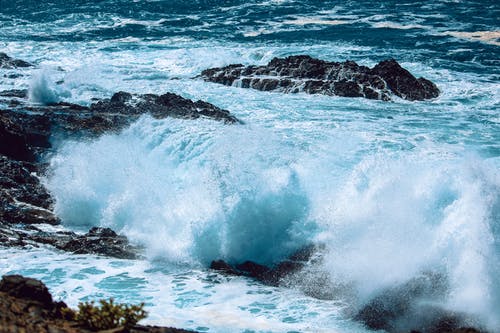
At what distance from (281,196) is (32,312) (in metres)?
5.75

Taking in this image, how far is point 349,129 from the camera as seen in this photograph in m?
15.7

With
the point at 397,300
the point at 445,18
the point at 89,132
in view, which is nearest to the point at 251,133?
the point at 89,132

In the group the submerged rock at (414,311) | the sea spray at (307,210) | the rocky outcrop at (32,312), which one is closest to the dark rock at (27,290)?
the rocky outcrop at (32,312)

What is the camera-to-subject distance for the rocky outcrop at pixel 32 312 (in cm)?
435

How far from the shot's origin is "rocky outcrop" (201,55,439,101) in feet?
62.5

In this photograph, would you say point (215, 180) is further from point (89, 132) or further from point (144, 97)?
point (144, 97)

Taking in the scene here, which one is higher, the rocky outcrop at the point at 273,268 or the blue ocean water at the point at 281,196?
the blue ocean water at the point at 281,196

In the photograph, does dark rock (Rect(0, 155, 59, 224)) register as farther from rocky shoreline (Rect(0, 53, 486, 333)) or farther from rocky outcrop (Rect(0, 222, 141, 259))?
rocky outcrop (Rect(0, 222, 141, 259))

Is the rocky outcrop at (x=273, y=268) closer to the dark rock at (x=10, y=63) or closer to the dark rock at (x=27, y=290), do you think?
the dark rock at (x=27, y=290)

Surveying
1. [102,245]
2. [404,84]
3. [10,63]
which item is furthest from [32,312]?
[10,63]

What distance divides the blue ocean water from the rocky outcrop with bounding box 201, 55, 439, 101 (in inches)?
21.3

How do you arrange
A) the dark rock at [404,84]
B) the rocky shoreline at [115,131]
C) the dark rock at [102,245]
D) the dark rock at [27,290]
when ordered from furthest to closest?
1. the dark rock at [404,84]
2. the dark rock at [102,245]
3. the rocky shoreline at [115,131]
4. the dark rock at [27,290]

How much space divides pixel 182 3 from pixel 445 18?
15607 millimetres

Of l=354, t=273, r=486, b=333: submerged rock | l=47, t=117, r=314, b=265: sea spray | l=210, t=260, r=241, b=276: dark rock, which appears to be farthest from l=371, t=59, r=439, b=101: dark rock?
l=354, t=273, r=486, b=333: submerged rock
